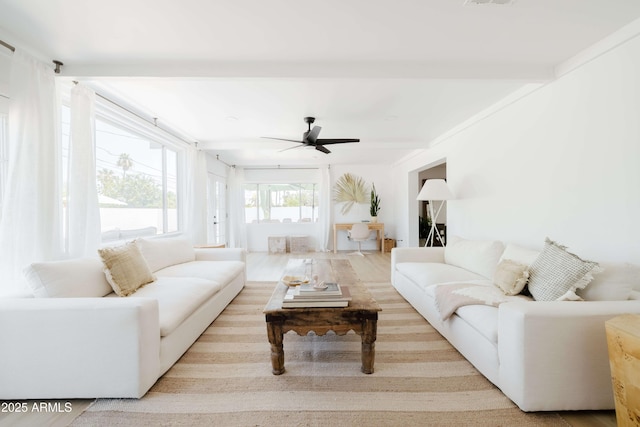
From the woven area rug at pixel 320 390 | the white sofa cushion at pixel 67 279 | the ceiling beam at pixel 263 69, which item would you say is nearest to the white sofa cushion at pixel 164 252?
the white sofa cushion at pixel 67 279

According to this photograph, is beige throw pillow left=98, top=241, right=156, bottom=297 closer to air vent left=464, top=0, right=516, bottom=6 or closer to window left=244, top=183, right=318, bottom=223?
air vent left=464, top=0, right=516, bottom=6

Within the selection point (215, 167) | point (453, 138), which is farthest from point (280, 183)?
point (453, 138)

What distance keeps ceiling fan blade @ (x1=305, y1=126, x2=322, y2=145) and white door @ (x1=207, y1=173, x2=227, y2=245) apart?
3156 millimetres

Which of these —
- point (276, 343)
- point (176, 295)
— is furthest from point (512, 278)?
point (176, 295)

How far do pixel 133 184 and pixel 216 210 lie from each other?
9.21 ft

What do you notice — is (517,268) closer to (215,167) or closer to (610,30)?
(610,30)

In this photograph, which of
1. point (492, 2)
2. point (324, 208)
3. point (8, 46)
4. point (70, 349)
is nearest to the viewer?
point (70, 349)

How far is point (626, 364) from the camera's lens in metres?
1.18

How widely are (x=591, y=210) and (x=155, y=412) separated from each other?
10.6 feet

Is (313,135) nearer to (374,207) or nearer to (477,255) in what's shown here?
(477,255)

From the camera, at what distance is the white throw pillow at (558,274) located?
1737 mm

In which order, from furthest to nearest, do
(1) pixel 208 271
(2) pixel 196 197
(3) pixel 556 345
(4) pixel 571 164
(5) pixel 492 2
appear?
(2) pixel 196 197 < (1) pixel 208 271 < (4) pixel 571 164 < (5) pixel 492 2 < (3) pixel 556 345

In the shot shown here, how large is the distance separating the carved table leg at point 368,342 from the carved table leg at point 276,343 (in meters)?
0.54

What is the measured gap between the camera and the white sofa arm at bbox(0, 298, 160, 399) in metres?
1.50
